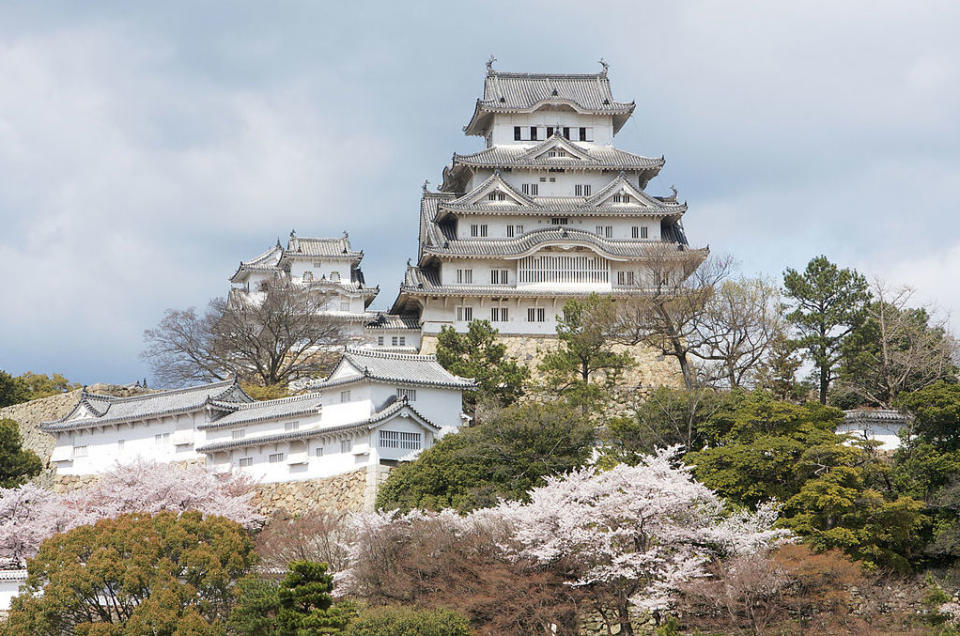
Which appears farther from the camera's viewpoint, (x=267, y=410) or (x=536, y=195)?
(x=536, y=195)

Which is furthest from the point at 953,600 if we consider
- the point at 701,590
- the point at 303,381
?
the point at 303,381

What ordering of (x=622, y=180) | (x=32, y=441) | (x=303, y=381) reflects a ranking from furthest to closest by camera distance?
(x=622, y=180), (x=303, y=381), (x=32, y=441)

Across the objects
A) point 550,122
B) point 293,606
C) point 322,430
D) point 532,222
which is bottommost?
point 293,606

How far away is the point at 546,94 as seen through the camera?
62062 mm

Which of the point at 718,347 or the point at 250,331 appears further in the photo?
the point at 250,331

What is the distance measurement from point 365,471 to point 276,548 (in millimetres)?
5593

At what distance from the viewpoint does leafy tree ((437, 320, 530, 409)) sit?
40.4 meters

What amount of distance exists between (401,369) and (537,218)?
769 inches

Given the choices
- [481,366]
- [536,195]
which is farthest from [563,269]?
[481,366]

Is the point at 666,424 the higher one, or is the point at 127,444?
the point at 127,444

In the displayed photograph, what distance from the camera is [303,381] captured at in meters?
51.5

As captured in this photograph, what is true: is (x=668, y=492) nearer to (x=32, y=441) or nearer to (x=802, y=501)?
(x=802, y=501)

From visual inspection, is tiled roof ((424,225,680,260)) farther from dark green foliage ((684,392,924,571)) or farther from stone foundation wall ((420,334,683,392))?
dark green foliage ((684,392,924,571))

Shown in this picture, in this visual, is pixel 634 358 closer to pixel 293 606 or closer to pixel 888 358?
pixel 888 358
